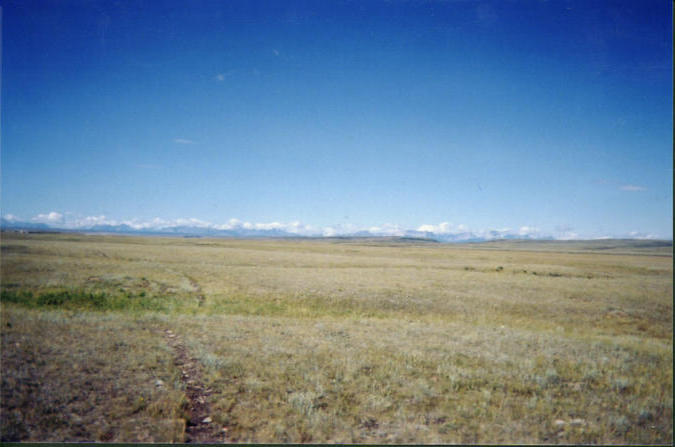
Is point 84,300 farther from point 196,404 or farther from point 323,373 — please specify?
point 323,373

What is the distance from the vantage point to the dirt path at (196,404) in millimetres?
6273

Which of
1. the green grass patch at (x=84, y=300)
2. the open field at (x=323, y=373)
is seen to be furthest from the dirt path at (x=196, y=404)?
the green grass patch at (x=84, y=300)

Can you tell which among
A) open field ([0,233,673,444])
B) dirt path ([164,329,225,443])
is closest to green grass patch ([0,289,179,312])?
open field ([0,233,673,444])

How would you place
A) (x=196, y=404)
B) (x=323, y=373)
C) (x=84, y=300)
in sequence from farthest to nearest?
(x=84, y=300), (x=323, y=373), (x=196, y=404)

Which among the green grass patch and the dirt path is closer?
the dirt path

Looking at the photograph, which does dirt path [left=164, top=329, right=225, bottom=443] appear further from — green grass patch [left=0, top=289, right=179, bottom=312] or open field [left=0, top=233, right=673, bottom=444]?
green grass patch [left=0, top=289, right=179, bottom=312]

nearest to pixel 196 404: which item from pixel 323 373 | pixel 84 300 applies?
pixel 323 373

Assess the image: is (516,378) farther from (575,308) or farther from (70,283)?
(70,283)

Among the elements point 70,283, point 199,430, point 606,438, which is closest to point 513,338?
point 606,438

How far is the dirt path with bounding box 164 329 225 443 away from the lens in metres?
6.27

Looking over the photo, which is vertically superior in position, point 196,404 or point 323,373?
A: point 196,404

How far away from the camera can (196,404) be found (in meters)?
7.19

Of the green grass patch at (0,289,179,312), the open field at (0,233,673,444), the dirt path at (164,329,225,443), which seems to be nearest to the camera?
the dirt path at (164,329,225,443)

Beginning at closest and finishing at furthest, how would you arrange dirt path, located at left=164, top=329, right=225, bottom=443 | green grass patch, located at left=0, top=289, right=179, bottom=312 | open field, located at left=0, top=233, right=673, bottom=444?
1. dirt path, located at left=164, top=329, right=225, bottom=443
2. open field, located at left=0, top=233, right=673, bottom=444
3. green grass patch, located at left=0, top=289, right=179, bottom=312
